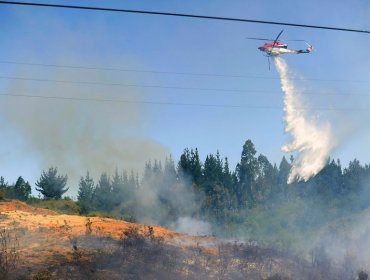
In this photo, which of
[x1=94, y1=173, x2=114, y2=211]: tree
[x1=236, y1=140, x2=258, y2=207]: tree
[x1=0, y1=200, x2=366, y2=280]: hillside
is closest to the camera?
[x1=0, y1=200, x2=366, y2=280]: hillside

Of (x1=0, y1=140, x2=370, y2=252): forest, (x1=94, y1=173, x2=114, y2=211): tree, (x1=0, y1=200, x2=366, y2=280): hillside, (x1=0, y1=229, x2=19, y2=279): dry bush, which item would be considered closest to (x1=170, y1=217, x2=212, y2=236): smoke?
(x1=0, y1=140, x2=370, y2=252): forest

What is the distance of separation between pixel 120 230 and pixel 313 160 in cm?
2284

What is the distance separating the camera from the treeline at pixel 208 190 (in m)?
66.5

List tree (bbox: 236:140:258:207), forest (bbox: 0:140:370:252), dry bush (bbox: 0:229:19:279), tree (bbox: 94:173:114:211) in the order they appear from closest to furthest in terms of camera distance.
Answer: dry bush (bbox: 0:229:19:279), forest (bbox: 0:140:370:252), tree (bbox: 94:173:114:211), tree (bbox: 236:140:258:207)

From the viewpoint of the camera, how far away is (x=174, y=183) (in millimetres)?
73188

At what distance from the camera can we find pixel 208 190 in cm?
7881

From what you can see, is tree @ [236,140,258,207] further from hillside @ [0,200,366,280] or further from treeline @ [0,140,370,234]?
hillside @ [0,200,366,280]

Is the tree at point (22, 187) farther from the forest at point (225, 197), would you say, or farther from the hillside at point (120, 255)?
the hillside at point (120, 255)

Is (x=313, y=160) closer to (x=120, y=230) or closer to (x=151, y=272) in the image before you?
(x=120, y=230)

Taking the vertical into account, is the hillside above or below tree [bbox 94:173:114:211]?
below

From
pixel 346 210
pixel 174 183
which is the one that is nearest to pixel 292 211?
pixel 346 210

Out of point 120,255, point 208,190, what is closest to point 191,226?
point 208,190

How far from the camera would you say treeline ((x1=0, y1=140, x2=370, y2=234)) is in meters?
66.5

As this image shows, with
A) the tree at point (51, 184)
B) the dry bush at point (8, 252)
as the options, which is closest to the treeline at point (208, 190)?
the tree at point (51, 184)
